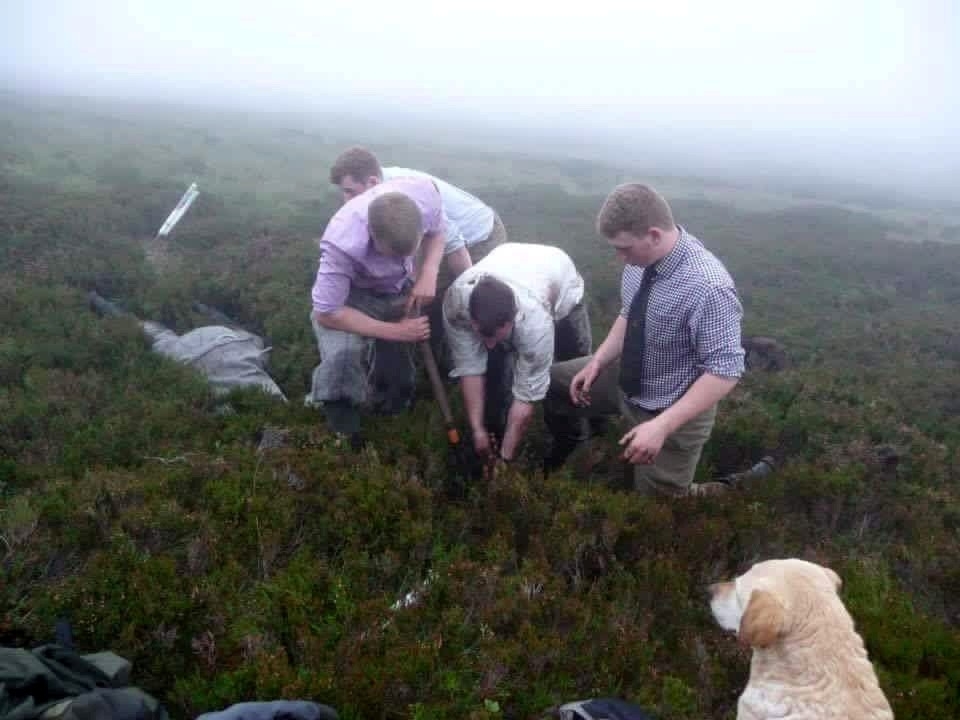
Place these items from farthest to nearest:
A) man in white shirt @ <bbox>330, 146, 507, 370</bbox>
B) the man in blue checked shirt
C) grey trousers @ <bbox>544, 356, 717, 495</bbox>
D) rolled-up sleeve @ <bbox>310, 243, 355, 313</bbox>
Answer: man in white shirt @ <bbox>330, 146, 507, 370</bbox>
rolled-up sleeve @ <bbox>310, 243, 355, 313</bbox>
grey trousers @ <bbox>544, 356, 717, 495</bbox>
the man in blue checked shirt

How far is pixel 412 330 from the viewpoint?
4.85 metres

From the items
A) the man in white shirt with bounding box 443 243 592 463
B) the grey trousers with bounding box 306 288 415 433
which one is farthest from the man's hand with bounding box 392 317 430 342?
the grey trousers with bounding box 306 288 415 433

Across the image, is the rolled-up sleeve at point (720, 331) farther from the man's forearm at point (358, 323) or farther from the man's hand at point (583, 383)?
the man's forearm at point (358, 323)

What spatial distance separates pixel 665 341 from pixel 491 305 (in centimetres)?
106

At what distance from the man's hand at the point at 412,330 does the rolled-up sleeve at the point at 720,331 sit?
1969mm

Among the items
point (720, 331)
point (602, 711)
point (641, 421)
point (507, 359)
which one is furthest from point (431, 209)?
point (602, 711)

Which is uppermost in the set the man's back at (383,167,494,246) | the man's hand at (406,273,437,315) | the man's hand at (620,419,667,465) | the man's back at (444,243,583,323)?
the man's back at (383,167,494,246)

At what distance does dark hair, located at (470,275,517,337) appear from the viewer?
4.10 m

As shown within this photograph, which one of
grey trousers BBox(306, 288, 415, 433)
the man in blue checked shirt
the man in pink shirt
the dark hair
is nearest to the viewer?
the man in blue checked shirt

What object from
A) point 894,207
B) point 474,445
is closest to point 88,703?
point 474,445

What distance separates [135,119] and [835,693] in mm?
36733

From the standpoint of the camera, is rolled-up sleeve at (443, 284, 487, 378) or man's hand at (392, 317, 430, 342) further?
man's hand at (392, 317, 430, 342)

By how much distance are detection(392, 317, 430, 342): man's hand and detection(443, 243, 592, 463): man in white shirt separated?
198 mm

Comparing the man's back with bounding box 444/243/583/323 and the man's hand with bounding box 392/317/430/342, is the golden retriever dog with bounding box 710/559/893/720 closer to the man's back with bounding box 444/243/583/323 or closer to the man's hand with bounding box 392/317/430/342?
the man's back with bounding box 444/243/583/323
